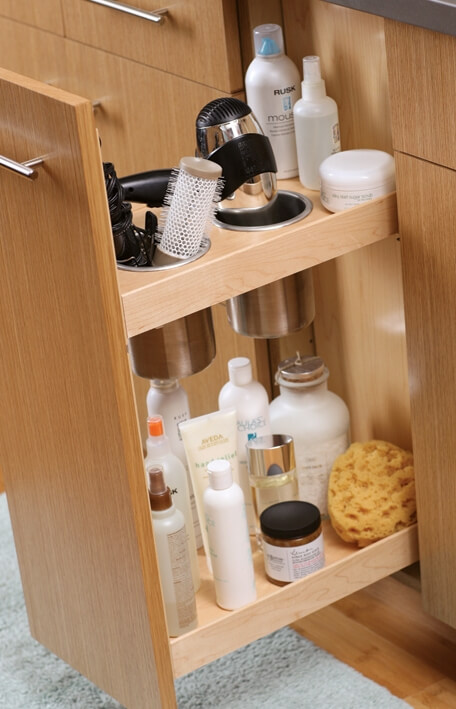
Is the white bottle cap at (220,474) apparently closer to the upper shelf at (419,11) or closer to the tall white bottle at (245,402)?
the tall white bottle at (245,402)

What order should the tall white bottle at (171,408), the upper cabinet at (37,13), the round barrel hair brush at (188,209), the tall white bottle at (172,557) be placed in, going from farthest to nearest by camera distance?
the upper cabinet at (37,13) → the tall white bottle at (171,408) → the tall white bottle at (172,557) → the round barrel hair brush at (188,209)

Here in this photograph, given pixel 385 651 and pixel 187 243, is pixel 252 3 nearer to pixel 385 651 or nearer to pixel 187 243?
pixel 187 243

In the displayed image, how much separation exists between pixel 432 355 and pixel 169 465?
13.0 inches

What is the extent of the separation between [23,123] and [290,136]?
42cm

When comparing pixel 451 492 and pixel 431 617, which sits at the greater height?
pixel 451 492

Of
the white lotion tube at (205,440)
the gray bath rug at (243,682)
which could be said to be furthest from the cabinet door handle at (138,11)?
the gray bath rug at (243,682)

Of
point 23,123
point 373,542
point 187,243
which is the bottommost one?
point 373,542

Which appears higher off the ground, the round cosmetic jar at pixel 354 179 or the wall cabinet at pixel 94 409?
the round cosmetic jar at pixel 354 179

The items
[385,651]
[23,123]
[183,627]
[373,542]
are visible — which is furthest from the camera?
[385,651]

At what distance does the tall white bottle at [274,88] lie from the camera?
1404 millimetres

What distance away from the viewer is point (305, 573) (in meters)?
1.43

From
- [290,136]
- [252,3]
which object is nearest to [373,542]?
[290,136]

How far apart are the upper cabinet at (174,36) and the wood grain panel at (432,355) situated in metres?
0.32

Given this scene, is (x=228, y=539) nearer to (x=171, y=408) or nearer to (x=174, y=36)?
(x=171, y=408)
